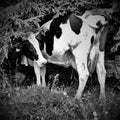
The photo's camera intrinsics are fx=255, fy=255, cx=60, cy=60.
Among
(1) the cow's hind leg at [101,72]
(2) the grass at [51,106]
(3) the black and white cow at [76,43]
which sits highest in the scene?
(3) the black and white cow at [76,43]

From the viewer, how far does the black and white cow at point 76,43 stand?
16.6 ft

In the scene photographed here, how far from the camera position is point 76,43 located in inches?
199

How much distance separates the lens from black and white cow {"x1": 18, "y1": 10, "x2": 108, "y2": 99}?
506 cm

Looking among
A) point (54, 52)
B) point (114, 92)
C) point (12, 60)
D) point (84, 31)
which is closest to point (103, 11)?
point (84, 31)

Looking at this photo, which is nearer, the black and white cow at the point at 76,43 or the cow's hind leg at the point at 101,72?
the black and white cow at the point at 76,43

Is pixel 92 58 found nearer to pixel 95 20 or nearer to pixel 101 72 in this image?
pixel 101 72

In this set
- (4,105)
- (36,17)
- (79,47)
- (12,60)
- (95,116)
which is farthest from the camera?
(12,60)

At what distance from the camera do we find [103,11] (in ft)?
17.4

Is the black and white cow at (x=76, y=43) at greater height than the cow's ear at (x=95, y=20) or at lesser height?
lesser

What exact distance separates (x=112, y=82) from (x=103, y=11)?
1.61 meters

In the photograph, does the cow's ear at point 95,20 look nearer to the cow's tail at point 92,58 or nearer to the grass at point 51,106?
the cow's tail at point 92,58

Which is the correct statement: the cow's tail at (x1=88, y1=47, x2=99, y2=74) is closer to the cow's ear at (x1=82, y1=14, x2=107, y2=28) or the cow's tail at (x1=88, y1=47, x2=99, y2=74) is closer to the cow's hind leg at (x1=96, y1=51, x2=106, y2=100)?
the cow's hind leg at (x1=96, y1=51, x2=106, y2=100)

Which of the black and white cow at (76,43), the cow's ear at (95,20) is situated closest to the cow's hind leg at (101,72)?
the black and white cow at (76,43)

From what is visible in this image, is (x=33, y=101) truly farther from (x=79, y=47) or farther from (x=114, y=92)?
(x=114, y=92)
